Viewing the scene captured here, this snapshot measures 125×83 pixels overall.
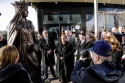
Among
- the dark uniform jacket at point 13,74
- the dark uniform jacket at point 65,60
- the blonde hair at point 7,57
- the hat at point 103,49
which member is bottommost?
the dark uniform jacket at point 65,60

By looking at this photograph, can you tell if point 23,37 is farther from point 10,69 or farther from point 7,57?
point 10,69

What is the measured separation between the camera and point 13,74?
2.52 m

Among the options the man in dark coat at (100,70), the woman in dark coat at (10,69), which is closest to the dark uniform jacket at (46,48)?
the woman in dark coat at (10,69)

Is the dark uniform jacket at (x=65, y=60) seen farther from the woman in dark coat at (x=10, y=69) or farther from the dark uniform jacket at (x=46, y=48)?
the woman in dark coat at (x=10, y=69)

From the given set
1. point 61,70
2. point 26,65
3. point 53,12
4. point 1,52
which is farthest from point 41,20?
point 1,52

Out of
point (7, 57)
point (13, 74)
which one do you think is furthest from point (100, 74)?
point (7, 57)

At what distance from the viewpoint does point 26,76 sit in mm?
2629

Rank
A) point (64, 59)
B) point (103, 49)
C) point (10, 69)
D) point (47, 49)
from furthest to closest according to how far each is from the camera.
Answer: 1. point (47, 49)
2. point (64, 59)
3. point (10, 69)
4. point (103, 49)

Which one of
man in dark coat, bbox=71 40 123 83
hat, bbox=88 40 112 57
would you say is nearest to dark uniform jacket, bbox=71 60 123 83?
man in dark coat, bbox=71 40 123 83

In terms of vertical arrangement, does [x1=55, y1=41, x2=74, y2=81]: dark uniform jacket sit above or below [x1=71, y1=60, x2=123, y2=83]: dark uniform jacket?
below

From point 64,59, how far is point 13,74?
165 inches

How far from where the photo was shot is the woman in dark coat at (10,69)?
2498 mm

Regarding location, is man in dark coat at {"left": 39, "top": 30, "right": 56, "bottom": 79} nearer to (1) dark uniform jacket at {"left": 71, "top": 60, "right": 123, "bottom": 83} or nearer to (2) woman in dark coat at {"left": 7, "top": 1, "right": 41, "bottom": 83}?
(2) woman in dark coat at {"left": 7, "top": 1, "right": 41, "bottom": 83}

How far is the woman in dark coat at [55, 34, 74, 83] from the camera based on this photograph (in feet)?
21.8
